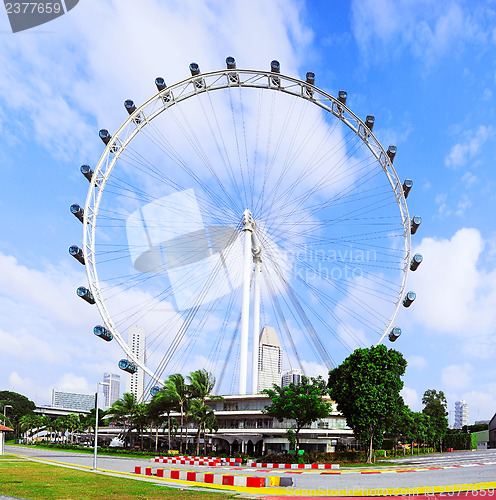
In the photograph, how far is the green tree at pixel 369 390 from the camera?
179ft

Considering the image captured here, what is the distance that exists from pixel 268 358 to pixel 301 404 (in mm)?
38886

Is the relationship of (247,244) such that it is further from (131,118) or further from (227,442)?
(227,442)

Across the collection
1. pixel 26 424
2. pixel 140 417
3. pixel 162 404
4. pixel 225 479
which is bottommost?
pixel 26 424

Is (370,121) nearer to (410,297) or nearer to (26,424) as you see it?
(410,297)

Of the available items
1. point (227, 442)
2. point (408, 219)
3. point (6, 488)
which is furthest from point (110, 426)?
point (6, 488)

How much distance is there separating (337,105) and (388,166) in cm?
858

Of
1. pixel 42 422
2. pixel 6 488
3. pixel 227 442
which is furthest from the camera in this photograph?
pixel 42 422

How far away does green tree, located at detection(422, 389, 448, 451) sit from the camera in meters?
109

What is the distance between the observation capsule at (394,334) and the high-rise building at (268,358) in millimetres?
29426

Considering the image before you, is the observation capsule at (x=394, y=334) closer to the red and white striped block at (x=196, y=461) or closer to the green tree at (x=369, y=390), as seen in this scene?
the green tree at (x=369, y=390)

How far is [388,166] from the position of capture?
186 ft

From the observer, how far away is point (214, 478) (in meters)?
28.8

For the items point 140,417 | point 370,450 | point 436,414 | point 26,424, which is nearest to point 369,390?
point 370,450

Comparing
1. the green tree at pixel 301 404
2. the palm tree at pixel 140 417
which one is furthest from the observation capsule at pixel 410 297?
the palm tree at pixel 140 417
